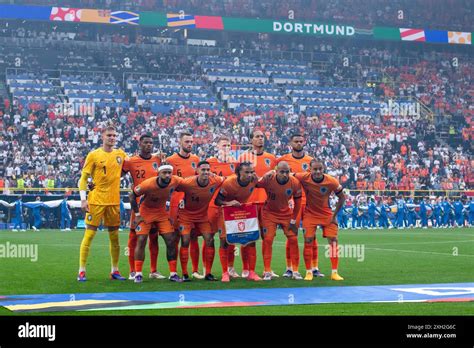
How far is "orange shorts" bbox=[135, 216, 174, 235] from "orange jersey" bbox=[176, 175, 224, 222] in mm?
357

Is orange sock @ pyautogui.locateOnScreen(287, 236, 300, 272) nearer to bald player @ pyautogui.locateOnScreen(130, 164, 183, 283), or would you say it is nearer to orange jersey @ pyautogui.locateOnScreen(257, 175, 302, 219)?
orange jersey @ pyautogui.locateOnScreen(257, 175, 302, 219)

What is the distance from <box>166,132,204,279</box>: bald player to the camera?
14.4 metres

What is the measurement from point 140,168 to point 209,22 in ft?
135

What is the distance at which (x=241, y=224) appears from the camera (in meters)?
14.2

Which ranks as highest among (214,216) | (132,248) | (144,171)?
(144,171)

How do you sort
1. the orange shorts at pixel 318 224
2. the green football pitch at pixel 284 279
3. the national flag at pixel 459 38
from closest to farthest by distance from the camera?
the green football pitch at pixel 284 279
the orange shorts at pixel 318 224
the national flag at pixel 459 38

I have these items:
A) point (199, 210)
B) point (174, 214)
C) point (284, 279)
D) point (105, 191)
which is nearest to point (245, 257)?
point (284, 279)

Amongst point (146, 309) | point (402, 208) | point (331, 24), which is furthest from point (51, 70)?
point (146, 309)

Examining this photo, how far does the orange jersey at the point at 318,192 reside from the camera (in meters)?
14.6

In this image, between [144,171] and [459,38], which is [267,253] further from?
[459,38]
